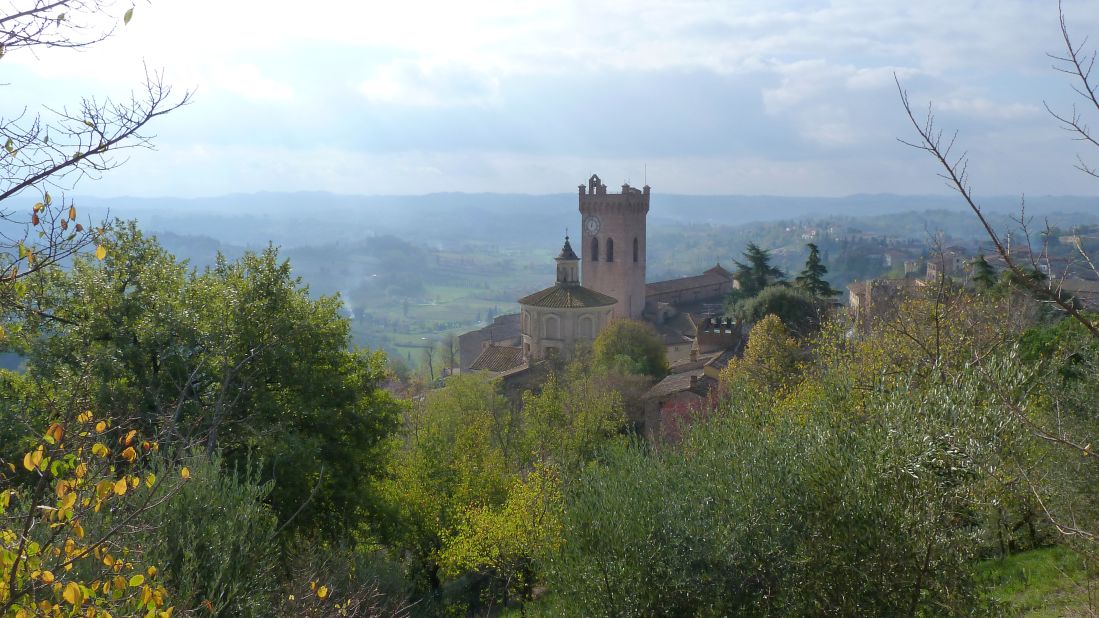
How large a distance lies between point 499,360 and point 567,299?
214 inches

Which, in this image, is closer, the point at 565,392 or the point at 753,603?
the point at 753,603

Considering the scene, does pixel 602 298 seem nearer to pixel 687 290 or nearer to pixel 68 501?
pixel 687 290

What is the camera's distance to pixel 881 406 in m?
12.6

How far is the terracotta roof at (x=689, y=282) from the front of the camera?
67938 millimetres

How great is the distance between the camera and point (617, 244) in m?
61.9

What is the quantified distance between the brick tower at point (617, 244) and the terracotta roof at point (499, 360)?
1355 cm

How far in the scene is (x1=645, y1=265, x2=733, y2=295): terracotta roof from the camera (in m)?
67.9

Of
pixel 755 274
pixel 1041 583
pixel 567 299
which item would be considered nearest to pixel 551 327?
pixel 567 299

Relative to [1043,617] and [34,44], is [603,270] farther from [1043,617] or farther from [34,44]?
[34,44]

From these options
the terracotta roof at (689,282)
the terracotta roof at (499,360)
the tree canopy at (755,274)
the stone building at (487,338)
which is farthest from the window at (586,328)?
the terracotta roof at (689,282)

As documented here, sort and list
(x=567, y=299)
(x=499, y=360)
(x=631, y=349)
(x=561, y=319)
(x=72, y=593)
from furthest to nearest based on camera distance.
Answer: (x=499, y=360), (x=567, y=299), (x=561, y=319), (x=631, y=349), (x=72, y=593)

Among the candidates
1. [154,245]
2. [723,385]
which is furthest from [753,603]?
[723,385]

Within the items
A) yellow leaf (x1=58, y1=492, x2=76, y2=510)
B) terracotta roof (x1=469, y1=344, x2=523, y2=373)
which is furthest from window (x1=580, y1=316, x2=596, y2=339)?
yellow leaf (x1=58, y1=492, x2=76, y2=510)

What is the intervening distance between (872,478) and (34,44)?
1009 centimetres
